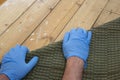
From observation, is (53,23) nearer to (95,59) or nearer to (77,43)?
(77,43)

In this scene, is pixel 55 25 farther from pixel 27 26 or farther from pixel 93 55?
pixel 93 55

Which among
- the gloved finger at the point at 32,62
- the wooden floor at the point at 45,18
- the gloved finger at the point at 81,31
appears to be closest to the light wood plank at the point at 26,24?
the wooden floor at the point at 45,18

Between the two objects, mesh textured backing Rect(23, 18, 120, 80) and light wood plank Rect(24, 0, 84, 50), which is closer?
mesh textured backing Rect(23, 18, 120, 80)

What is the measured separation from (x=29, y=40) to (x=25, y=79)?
1.12ft

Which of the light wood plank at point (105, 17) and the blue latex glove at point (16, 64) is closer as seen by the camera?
the blue latex glove at point (16, 64)

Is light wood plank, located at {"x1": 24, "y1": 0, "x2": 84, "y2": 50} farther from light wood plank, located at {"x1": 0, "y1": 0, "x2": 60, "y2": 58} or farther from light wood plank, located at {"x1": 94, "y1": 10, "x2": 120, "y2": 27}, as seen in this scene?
light wood plank, located at {"x1": 94, "y1": 10, "x2": 120, "y2": 27}

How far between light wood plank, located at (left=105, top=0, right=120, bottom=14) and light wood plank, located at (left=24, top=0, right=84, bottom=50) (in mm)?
237

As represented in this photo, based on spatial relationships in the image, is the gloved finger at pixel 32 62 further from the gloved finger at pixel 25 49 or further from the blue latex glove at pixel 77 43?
the blue latex glove at pixel 77 43

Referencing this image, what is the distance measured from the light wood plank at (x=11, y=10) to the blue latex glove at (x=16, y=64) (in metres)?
0.30

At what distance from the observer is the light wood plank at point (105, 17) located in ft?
5.74

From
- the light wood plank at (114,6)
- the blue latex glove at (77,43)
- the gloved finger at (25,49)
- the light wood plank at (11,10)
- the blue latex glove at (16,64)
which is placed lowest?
the blue latex glove at (16,64)

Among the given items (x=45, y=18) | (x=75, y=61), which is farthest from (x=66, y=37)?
(x=45, y=18)

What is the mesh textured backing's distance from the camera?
139cm

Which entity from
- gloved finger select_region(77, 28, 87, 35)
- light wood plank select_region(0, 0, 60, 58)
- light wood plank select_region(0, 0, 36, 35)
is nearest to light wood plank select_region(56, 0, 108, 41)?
gloved finger select_region(77, 28, 87, 35)
